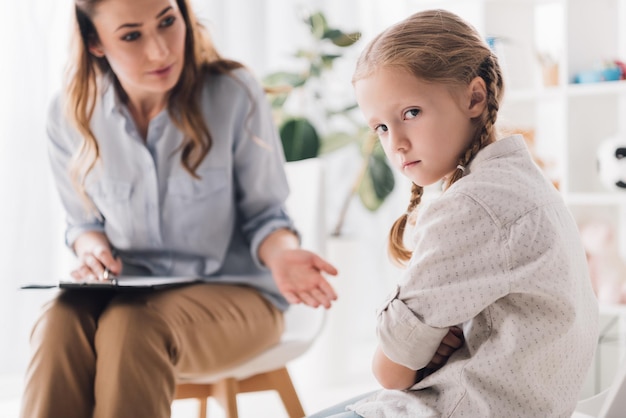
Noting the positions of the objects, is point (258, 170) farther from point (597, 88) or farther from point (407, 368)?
point (597, 88)

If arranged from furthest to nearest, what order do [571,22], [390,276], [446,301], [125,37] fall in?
[390,276]
[571,22]
[125,37]
[446,301]

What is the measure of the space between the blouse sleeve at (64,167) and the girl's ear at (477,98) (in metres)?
1.07

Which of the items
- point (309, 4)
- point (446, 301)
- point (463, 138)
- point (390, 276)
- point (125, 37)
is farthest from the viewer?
point (390, 276)

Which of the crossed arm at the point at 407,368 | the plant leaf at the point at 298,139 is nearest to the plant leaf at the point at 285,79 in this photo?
the plant leaf at the point at 298,139

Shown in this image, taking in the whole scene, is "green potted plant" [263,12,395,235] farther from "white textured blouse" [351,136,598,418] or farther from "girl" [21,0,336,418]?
"white textured blouse" [351,136,598,418]

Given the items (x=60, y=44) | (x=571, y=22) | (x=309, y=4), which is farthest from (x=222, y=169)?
(x=309, y=4)

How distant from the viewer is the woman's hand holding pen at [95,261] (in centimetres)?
155

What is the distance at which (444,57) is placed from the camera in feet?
2.87

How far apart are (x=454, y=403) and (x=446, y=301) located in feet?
0.39

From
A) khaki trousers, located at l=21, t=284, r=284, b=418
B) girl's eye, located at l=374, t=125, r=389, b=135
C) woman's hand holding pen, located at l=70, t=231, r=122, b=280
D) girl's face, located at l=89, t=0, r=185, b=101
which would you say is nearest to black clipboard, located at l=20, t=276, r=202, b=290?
khaki trousers, located at l=21, t=284, r=284, b=418

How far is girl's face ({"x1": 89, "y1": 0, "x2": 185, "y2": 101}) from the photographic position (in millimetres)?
1542

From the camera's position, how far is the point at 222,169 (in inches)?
65.5

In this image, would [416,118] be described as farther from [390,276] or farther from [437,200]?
[390,276]

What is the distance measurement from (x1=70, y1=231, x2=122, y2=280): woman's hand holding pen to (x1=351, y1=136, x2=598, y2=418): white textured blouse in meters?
0.86
